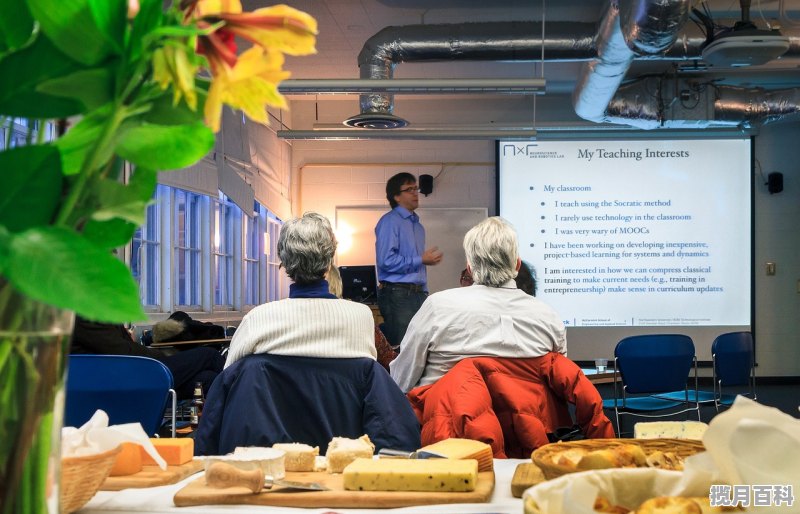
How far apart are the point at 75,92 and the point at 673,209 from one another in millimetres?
9867

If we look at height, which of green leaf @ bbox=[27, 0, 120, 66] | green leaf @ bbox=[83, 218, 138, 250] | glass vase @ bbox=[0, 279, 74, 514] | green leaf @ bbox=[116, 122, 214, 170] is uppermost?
green leaf @ bbox=[27, 0, 120, 66]

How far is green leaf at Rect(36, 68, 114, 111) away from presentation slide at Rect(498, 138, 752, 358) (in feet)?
30.4

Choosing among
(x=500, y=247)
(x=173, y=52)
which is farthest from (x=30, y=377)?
(x=500, y=247)

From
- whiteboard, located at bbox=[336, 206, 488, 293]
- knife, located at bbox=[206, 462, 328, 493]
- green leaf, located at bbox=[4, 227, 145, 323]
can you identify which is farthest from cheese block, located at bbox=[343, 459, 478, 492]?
whiteboard, located at bbox=[336, 206, 488, 293]

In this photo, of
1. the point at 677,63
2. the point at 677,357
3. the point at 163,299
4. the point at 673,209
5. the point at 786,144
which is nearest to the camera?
the point at 677,357

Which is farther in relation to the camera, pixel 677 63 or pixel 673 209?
pixel 673 209

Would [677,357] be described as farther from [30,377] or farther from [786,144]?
[786,144]

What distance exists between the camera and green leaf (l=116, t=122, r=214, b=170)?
602 millimetres

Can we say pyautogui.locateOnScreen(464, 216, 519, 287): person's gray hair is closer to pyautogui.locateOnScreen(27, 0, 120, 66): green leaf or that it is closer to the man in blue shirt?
pyautogui.locateOnScreen(27, 0, 120, 66): green leaf

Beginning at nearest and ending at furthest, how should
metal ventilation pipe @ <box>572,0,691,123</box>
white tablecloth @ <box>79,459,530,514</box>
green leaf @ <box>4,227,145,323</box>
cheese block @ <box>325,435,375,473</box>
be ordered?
1. green leaf @ <box>4,227,145,323</box>
2. white tablecloth @ <box>79,459,530,514</box>
3. cheese block @ <box>325,435,375,473</box>
4. metal ventilation pipe @ <box>572,0,691,123</box>

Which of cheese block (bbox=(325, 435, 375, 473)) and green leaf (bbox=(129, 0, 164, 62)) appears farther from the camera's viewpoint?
cheese block (bbox=(325, 435, 375, 473))

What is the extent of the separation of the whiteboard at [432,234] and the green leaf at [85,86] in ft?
32.9

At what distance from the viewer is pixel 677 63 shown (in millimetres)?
8844

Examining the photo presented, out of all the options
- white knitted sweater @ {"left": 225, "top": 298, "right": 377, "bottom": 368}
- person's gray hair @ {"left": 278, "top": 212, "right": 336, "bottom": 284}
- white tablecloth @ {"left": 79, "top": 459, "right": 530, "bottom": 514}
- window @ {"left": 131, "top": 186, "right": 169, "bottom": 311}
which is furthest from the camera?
window @ {"left": 131, "top": 186, "right": 169, "bottom": 311}
